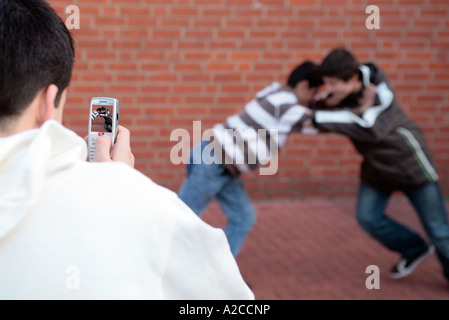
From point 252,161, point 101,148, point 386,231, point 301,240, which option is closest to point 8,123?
point 101,148

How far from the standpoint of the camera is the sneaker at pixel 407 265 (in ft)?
17.4

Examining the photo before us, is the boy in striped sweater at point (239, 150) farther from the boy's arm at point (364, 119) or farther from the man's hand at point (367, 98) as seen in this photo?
the man's hand at point (367, 98)

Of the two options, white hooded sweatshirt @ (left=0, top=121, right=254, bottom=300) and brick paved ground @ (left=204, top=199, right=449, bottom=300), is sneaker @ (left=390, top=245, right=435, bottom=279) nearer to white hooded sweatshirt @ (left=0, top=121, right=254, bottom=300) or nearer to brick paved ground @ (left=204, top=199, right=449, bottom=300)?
brick paved ground @ (left=204, top=199, right=449, bottom=300)

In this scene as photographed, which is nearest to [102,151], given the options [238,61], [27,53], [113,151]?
[113,151]

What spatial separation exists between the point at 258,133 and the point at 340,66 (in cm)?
69

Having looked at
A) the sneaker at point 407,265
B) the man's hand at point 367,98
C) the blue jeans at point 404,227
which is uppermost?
the man's hand at point 367,98

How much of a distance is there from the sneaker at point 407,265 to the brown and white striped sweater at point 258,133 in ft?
4.34

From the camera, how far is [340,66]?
485cm

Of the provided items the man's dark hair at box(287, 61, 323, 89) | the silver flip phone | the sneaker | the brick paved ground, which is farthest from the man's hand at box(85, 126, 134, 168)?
the sneaker

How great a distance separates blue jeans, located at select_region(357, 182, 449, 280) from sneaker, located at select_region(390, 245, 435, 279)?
39mm

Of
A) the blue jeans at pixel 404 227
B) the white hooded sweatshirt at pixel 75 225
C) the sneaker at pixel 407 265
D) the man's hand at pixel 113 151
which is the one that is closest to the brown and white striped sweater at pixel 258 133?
the blue jeans at pixel 404 227

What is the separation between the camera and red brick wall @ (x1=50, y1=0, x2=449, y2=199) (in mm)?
7062
